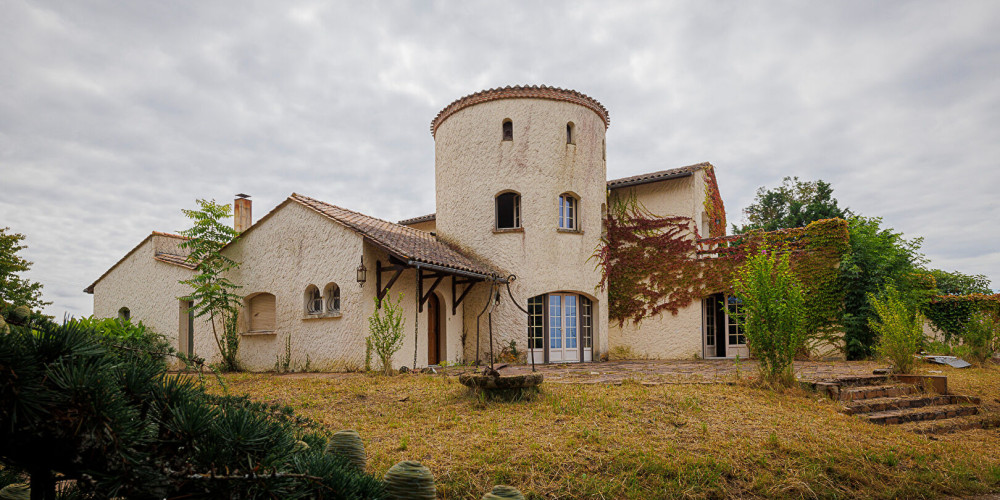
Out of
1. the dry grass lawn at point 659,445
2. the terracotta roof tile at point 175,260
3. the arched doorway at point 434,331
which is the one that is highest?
the terracotta roof tile at point 175,260

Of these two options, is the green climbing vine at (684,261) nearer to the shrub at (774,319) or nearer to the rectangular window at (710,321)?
the rectangular window at (710,321)

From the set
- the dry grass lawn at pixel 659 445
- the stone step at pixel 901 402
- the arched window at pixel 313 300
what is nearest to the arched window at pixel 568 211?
the arched window at pixel 313 300

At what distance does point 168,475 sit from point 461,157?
545 inches

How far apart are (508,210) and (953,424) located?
990 cm

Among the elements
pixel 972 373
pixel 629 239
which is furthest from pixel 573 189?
pixel 972 373

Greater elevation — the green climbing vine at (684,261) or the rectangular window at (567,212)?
the rectangular window at (567,212)

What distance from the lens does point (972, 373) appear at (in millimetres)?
10695

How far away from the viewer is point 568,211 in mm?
14922

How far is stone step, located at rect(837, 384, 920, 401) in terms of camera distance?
23.9 feet

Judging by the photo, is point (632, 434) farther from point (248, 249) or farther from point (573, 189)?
point (248, 249)

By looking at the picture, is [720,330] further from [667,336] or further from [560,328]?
[560,328]

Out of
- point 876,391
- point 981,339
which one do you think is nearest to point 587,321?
point 876,391

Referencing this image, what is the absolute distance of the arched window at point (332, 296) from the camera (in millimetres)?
12000

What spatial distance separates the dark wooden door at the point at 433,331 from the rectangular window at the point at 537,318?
224 cm
